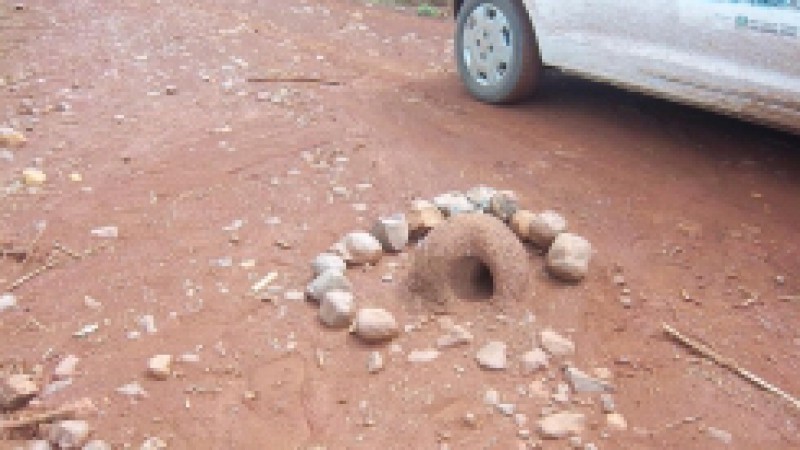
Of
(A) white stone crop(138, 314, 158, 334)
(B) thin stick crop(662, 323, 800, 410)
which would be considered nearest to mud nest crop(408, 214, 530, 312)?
Result: (B) thin stick crop(662, 323, 800, 410)

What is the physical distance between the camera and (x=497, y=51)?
498 cm

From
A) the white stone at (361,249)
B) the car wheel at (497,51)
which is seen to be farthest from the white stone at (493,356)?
the car wheel at (497,51)

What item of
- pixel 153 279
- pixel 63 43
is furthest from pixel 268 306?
pixel 63 43

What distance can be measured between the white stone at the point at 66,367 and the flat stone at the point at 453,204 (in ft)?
5.20

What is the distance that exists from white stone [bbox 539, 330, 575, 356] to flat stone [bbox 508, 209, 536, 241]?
24.2 inches

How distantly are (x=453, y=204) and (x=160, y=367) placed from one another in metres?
1.43

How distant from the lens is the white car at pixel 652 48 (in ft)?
11.6

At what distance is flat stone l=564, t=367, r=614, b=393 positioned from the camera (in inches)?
101

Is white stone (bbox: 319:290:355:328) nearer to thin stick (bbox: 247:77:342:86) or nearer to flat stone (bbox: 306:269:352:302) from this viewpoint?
flat stone (bbox: 306:269:352:302)

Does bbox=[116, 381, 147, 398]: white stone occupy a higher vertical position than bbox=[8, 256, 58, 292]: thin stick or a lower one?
lower

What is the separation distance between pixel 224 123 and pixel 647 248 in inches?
103

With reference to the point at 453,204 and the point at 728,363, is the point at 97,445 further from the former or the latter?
the point at 728,363

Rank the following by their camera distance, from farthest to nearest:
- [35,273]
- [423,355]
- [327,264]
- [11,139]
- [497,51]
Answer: [497,51]
[11,139]
[35,273]
[327,264]
[423,355]

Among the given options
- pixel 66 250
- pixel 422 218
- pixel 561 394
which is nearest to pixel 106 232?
pixel 66 250
